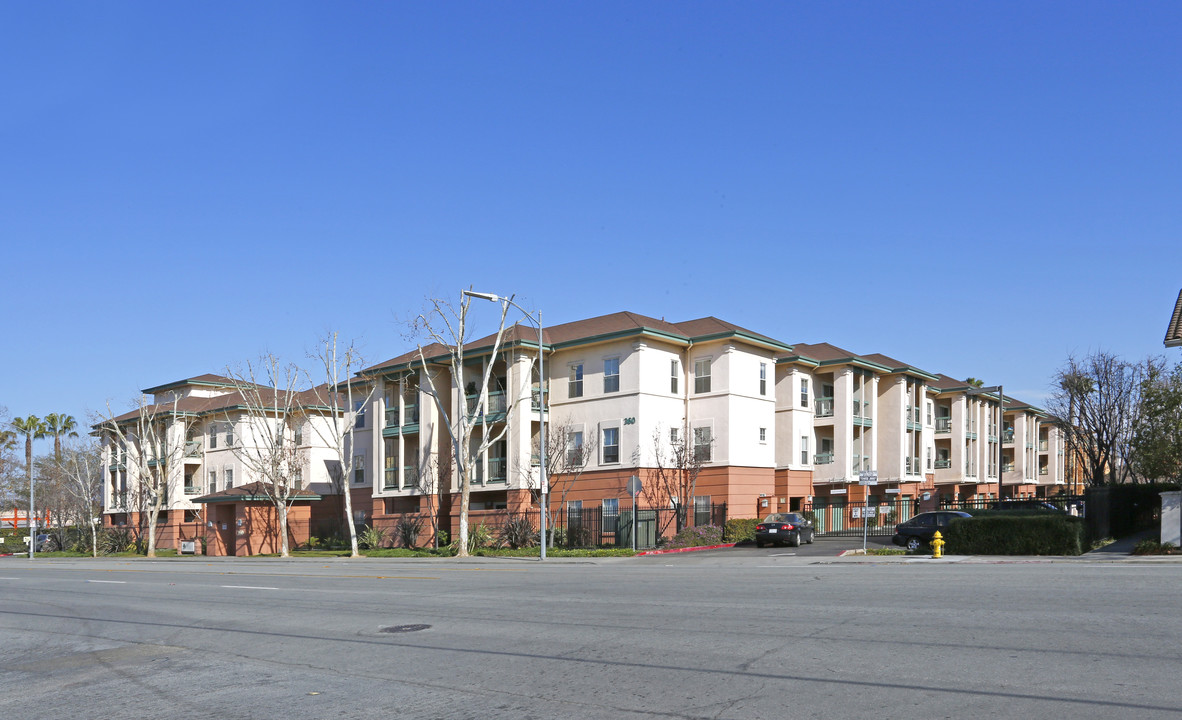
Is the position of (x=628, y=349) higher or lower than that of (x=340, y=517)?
higher

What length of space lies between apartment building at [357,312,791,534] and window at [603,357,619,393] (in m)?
0.06

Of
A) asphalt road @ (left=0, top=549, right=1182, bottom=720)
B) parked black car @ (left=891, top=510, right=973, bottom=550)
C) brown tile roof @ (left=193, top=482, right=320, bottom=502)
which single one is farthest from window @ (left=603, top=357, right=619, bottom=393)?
asphalt road @ (left=0, top=549, right=1182, bottom=720)

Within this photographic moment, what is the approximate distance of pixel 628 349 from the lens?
44906 mm

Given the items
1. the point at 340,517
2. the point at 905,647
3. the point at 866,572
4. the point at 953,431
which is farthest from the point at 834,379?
the point at 905,647

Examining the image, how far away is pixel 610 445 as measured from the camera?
45.4 m

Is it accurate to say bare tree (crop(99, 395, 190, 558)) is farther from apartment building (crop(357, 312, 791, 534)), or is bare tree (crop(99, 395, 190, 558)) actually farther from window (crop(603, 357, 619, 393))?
window (crop(603, 357, 619, 393))

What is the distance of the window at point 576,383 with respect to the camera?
154 ft

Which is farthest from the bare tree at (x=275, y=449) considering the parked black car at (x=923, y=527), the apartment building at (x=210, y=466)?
the parked black car at (x=923, y=527)

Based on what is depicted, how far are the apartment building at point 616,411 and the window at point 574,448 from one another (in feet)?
0.19

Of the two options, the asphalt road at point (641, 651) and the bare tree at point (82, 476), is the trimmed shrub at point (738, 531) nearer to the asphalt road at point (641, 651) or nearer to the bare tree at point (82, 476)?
the asphalt road at point (641, 651)

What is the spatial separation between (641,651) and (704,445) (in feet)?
115

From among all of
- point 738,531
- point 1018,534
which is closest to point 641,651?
point 1018,534

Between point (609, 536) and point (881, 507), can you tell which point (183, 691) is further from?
Answer: point (609, 536)

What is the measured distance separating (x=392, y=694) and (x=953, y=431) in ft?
212
